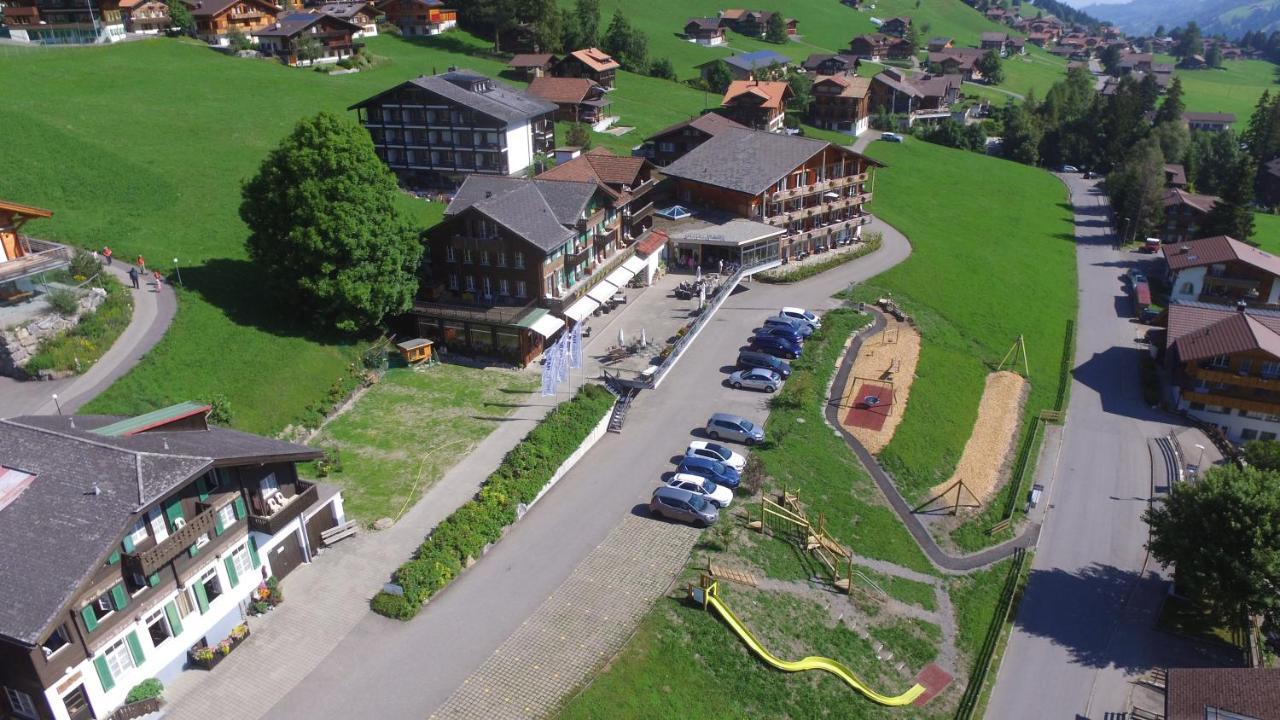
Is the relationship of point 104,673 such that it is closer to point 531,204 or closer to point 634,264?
point 531,204

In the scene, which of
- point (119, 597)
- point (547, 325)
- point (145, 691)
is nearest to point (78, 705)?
point (145, 691)

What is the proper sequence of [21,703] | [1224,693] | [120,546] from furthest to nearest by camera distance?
[1224,693], [120,546], [21,703]

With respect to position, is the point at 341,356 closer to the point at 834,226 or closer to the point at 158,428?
the point at 158,428

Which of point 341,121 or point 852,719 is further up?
point 341,121

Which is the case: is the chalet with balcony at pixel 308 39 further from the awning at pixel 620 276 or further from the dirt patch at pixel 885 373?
the dirt patch at pixel 885 373

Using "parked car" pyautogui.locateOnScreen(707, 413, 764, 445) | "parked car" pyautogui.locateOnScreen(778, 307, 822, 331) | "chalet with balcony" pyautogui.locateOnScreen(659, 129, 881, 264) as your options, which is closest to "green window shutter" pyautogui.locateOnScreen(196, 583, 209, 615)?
"parked car" pyautogui.locateOnScreen(707, 413, 764, 445)

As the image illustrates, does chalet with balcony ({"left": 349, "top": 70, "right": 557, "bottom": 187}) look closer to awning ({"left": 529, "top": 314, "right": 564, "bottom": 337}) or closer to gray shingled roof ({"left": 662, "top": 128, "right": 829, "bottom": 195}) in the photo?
gray shingled roof ({"left": 662, "top": 128, "right": 829, "bottom": 195})

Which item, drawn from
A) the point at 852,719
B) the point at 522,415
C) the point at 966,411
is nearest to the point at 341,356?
the point at 522,415
